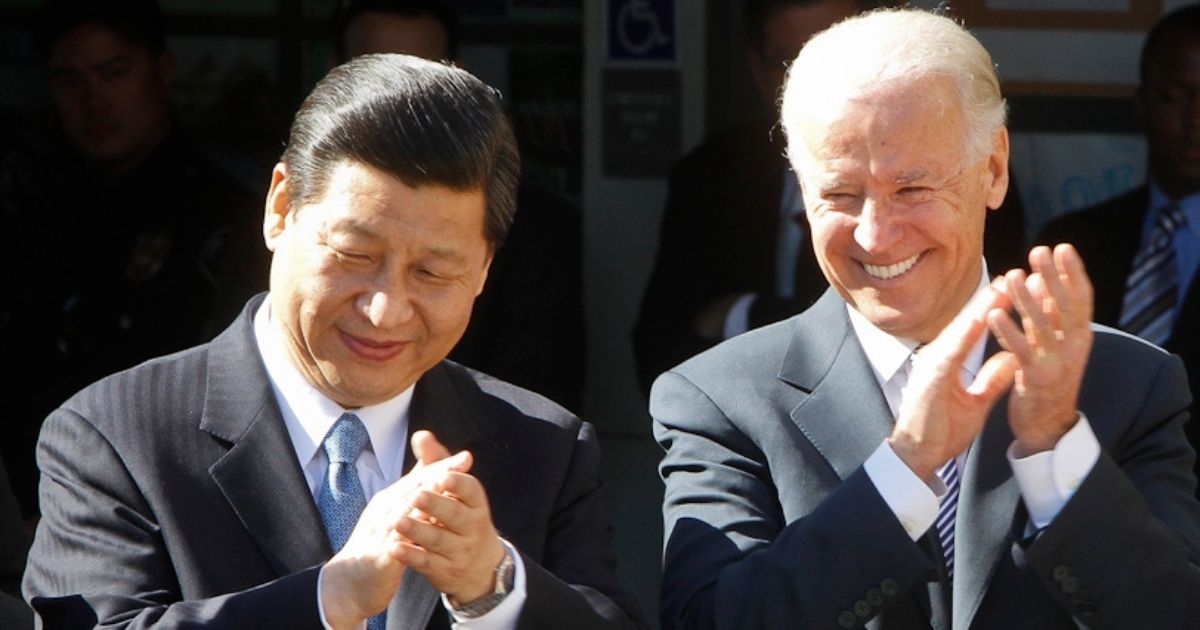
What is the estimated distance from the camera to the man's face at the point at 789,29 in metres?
4.92

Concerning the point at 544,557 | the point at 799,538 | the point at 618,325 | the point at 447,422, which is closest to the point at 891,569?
the point at 799,538

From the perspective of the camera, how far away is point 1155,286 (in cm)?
504

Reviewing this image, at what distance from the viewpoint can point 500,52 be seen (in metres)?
5.98

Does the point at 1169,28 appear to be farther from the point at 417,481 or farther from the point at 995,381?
the point at 417,481

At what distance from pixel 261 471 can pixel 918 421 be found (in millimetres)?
935

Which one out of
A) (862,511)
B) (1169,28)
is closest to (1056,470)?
(862,511)

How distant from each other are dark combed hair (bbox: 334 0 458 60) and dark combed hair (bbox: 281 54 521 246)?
217 centimetres

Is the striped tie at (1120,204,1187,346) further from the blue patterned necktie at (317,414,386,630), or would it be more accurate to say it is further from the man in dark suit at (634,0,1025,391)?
the blue patterned necktie at (317,414,386,630)

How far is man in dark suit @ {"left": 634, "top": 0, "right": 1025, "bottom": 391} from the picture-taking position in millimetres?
4875

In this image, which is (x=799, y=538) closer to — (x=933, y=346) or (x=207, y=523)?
(x=933, y=346)

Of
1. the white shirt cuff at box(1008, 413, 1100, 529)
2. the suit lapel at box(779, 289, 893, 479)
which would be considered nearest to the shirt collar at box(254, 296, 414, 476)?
the suit lapel at box(779, 289, 893, 479)

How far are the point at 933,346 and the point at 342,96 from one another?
914mm

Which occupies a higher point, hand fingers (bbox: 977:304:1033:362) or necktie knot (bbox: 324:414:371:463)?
hand fingers (bbox: 977:304:1033:362)

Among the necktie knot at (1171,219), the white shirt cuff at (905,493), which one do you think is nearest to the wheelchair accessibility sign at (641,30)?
the necktie knot at (1171,219)
